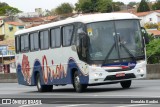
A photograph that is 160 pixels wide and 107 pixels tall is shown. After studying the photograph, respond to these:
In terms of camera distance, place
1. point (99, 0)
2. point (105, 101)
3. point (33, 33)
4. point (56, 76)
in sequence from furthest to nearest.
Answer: point (99, 0)
point (33, 33)
point (56, 76)
point (105, 101)

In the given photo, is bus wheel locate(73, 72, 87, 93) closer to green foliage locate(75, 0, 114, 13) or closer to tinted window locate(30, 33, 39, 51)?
tinted window locate(30, 33, 39, 51)

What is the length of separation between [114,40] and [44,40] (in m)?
5.54

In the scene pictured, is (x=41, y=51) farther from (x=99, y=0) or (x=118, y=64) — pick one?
(x=99, y=0)

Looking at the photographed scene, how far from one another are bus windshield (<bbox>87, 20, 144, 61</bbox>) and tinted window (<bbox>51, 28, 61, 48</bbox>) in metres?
2.99

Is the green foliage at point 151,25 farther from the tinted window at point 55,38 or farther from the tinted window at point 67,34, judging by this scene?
the tinted window at point 67,34

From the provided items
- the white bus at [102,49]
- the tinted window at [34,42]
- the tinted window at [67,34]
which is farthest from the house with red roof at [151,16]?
the white bus at [102,49]

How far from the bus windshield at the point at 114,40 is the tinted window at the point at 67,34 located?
1.59 meters

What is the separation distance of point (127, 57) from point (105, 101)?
6318mm

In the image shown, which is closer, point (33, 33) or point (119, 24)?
point (119, 24)

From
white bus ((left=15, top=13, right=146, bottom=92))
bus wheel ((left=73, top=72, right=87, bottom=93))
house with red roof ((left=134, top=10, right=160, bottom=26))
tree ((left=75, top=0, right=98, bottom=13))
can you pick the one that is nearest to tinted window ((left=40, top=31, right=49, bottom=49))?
white bus ((left=15, top=13, right=146, bottom=92))

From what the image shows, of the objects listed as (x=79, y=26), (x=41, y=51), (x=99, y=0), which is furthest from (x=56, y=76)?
(x=99, y=0)

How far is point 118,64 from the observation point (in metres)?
26.1

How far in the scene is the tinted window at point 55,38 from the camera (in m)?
29.2

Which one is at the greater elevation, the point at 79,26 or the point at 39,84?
the point at 79,26
